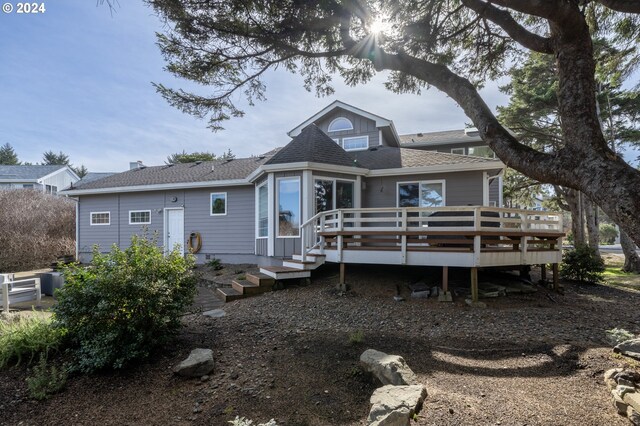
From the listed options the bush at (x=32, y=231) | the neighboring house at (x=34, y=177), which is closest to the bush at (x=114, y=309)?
the bush at (x=32, y=231)

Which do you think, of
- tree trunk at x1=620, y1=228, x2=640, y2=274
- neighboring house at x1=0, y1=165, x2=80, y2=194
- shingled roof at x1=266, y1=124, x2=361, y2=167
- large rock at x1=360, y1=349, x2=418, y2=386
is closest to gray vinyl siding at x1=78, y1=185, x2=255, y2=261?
shingled roof at x1=266, y1=124, x2=361, y2=167

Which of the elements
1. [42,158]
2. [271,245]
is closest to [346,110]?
[271,245]

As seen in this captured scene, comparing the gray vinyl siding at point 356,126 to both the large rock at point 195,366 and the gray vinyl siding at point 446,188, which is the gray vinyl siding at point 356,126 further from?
the large rock at point 195,366

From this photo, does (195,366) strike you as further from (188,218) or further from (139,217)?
(139,217)

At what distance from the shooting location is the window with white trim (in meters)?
10.2

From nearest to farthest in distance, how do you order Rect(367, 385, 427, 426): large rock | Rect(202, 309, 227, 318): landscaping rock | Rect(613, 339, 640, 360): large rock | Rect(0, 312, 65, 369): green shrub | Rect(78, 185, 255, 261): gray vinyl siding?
1. Rect(367, 385, 427, 426): large rock
2. Rect(613, 339, 640, 360): large rock
3. Rect(0, 312, 65, 369): green shrub
4. Rect(202, 309, 227, 318): landscaping rock
5. Rect(78, 185, 255, 261): gray vinyl siding

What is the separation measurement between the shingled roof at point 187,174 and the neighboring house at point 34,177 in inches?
805

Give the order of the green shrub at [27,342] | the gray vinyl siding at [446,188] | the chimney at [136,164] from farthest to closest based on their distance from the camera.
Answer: the chimney at [136,164], the gray vinyl siding at [446,188], the green shrub at [27,342]

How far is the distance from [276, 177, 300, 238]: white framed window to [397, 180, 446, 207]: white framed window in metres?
3.41

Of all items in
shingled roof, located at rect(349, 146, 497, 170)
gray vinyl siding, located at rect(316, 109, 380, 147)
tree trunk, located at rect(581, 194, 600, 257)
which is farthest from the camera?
tree trunk, located at rect(581, 194, 600, 257)

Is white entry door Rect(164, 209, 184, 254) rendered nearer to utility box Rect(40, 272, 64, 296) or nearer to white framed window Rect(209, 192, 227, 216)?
white framed window Rect(209, 192, 227, 216)

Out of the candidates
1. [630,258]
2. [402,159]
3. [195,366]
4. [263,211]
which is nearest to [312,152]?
[263,211]

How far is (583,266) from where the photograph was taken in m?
9.95

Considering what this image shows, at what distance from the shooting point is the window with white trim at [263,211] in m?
10.2
